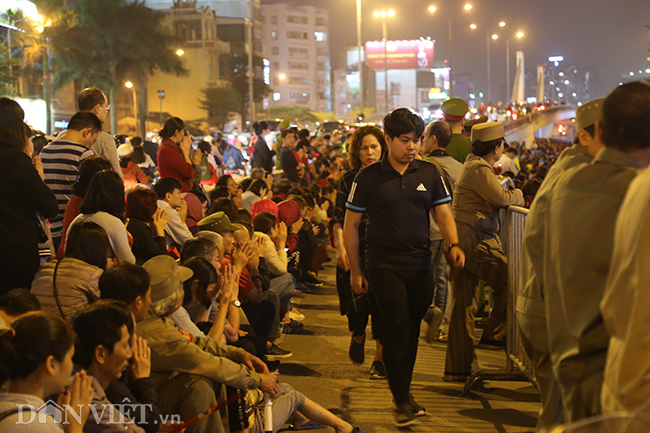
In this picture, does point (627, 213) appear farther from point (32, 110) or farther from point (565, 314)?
point (32, 110)

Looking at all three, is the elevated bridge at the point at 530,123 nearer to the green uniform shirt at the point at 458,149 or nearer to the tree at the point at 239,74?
the tree at the point at 239,74

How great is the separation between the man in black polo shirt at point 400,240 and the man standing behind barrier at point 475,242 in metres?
0.82

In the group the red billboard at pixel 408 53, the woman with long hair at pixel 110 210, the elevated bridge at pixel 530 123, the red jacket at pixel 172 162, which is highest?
the red billboard at pixel 408 53

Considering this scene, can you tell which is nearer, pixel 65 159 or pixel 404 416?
pixel 404 416

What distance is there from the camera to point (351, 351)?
19.6 feet

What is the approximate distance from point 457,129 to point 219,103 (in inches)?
3042

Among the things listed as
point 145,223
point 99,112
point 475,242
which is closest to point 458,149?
point 475,242

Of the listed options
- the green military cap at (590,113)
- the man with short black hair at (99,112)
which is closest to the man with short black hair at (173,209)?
the man with short black hair at (99,112)

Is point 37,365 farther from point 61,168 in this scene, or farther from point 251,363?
point 61,168

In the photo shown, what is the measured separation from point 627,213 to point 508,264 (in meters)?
3.73

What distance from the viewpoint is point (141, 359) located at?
3648 mm

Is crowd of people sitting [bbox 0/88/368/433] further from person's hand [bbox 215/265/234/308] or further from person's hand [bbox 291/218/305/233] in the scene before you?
person's hand [bbox 291/218/305/233]

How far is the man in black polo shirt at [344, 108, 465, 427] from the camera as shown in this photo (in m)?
→ 4.92

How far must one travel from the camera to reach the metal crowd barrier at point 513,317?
539 centimetres
